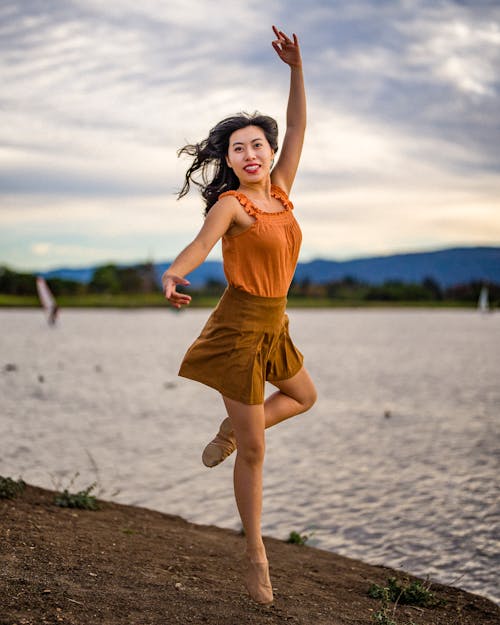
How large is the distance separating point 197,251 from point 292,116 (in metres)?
1.50

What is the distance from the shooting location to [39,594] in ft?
14.6

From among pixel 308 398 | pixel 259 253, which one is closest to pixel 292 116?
pixel 259 253

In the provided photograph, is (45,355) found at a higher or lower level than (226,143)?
lower

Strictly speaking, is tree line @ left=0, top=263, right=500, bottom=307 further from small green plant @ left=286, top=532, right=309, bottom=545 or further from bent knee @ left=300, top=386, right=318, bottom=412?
bent knee @ left=300, top=386, right=318, bottom=412

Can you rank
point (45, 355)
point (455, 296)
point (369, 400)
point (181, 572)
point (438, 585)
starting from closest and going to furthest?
1. point (181, 572)
2. point (438, 585)
3. point (369, 400)
4. point (45, 355)
5. point (455, 296)

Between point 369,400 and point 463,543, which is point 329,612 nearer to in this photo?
point 463,543

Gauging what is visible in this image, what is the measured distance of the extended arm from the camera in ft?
12.4

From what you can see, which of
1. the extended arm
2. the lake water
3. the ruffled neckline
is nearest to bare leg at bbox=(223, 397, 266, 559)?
the extended arm

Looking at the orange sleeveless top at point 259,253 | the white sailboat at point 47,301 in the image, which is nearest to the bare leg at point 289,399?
the orange sleeveless top at point 259,253

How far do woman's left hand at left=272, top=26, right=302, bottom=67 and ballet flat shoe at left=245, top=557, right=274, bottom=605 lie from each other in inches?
122

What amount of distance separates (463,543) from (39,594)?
5.32 meters

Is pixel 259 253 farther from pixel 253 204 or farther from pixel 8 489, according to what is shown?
pixel 8 489

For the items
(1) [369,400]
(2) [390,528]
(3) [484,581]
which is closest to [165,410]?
(1) [369,400]

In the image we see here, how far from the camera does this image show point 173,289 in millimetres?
3758
